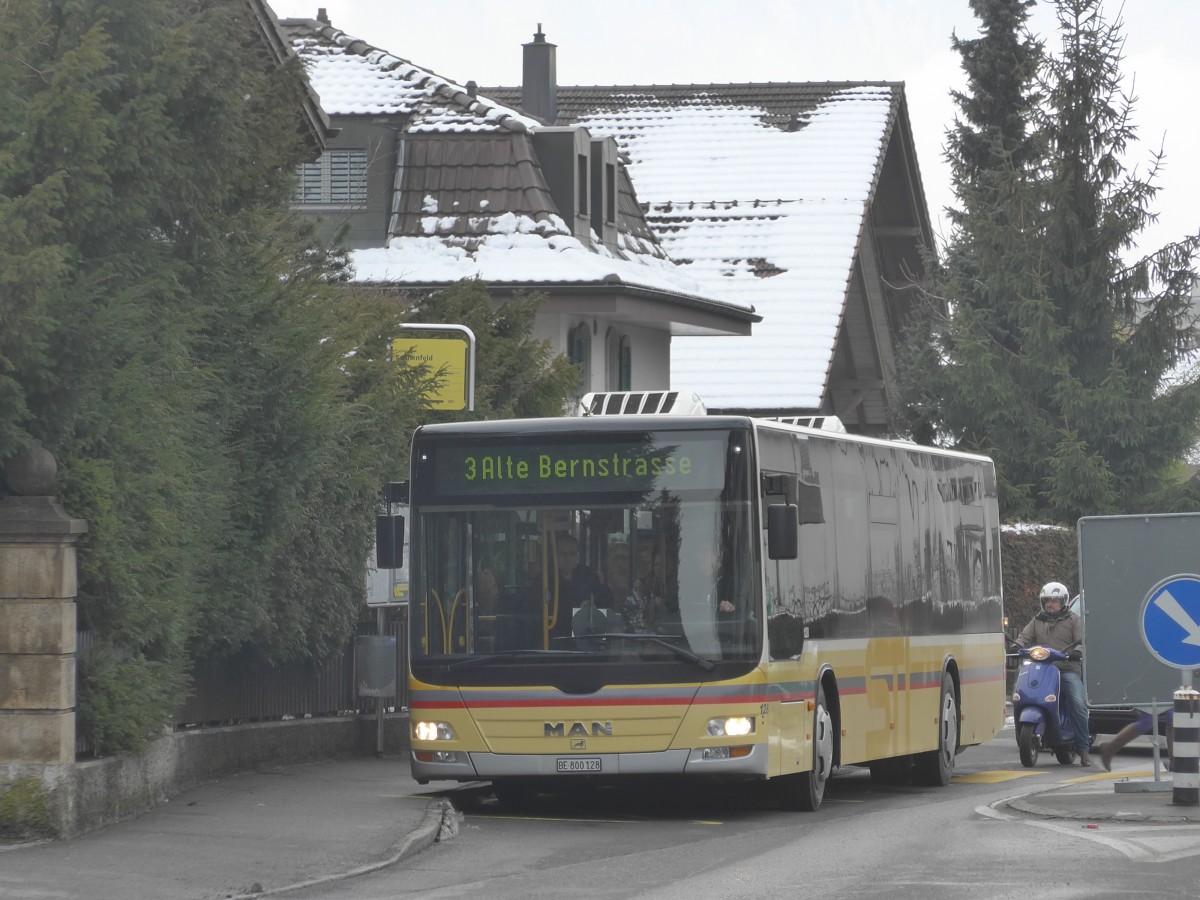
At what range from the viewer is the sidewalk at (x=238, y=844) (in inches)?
470

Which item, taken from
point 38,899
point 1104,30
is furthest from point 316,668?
point 1104,30

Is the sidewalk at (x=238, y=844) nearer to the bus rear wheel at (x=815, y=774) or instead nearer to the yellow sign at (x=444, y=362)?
the bus rear wheel at (x=815, y=774)

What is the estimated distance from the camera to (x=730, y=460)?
631 inches

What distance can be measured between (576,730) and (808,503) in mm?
2337

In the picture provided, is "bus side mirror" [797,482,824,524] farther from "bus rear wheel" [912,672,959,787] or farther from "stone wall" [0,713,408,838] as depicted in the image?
"stone wall" [0,713,408,838]

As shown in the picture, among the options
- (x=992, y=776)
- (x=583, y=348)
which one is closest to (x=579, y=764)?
(x=992, y=776)

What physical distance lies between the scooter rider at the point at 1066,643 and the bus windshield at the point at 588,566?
711 cm

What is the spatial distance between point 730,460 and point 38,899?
20.6ft

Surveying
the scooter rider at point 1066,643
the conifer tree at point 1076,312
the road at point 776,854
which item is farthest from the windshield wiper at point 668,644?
the conifer tree at point 1076,312

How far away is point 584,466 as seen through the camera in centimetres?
1623

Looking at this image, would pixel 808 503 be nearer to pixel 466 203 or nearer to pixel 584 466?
pixel 584 466

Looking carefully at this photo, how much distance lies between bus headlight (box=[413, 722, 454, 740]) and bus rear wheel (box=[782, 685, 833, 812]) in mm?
2471

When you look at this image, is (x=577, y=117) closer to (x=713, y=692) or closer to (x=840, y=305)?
(x=840, y=305)

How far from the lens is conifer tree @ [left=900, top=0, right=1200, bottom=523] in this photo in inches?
1900
